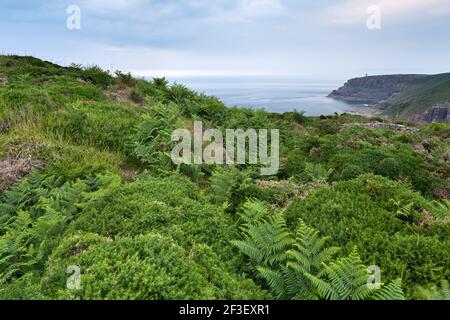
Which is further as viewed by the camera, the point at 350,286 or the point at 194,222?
the point at 194,222

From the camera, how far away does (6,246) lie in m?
4.79

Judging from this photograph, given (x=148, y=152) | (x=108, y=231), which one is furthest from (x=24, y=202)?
(x=148, y=152)

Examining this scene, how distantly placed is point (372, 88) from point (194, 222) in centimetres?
19832

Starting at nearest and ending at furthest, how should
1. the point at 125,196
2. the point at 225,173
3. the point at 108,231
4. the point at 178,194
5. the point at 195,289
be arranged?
the point at 195,289 < the point at 108,231 < the point at 125,196 < the point at 178,194 < the point at 225,173

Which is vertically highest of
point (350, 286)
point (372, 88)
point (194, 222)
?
point (372, 88)

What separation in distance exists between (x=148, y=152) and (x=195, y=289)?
21.0 ft

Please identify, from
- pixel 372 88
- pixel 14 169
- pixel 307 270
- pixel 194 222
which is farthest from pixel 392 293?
pixel 372 88

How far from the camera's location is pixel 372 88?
598 feet

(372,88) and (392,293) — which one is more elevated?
(372,88)

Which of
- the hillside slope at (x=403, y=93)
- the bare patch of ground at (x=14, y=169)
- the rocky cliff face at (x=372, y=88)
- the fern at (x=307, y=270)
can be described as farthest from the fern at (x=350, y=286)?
the rocky cliff face at (x=372, y=88)

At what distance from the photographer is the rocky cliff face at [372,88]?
167m

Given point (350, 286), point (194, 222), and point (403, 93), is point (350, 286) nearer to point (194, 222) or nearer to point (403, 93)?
point (194, 222)
